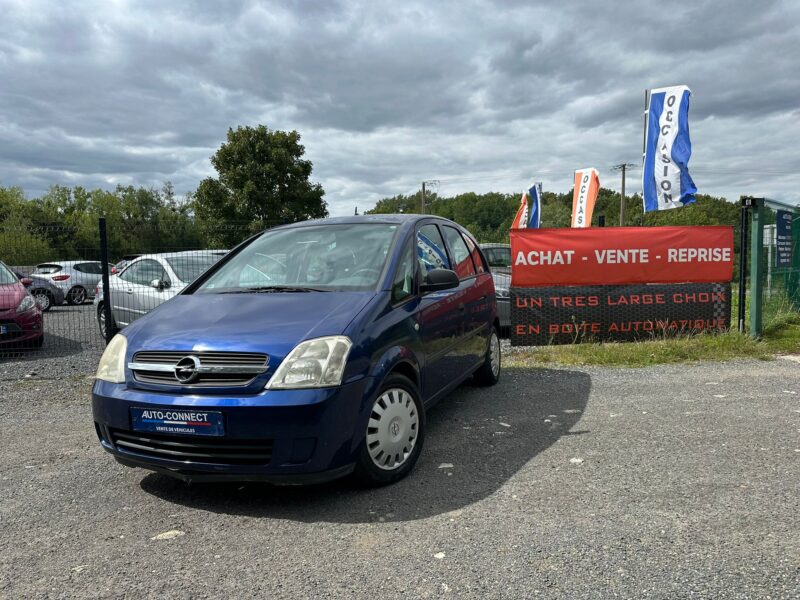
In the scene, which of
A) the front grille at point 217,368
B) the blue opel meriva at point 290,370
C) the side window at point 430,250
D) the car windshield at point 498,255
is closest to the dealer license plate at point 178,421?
the blue opel meriva at point 290,370

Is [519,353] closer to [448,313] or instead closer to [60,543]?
[448,313]

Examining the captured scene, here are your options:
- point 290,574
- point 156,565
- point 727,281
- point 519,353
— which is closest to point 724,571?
point 290,574

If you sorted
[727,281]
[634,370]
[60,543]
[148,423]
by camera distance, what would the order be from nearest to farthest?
[60,543] → [148,423] → [634,370] → [727,281]

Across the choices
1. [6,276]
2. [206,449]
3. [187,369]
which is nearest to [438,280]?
[187,369]

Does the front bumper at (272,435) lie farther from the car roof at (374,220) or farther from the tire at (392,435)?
the car roof at (374,220)

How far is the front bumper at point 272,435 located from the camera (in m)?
3.12

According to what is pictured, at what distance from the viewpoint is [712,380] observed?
21.3ft

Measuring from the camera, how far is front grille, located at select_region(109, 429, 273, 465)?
10.5 ft

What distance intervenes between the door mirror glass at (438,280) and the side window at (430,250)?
0.63 feet

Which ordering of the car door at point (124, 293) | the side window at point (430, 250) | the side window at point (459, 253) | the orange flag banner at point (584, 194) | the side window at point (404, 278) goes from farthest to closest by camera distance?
1. the orange flag banner at point (584, 194)
2. the car door at point (124, 293)
3. the side window at point (459, 253)
4. the side window at point (430, 250)
5. the side window at point (404, 278)

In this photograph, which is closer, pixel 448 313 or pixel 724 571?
pixel 724 571

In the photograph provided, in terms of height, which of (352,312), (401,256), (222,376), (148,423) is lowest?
(148,423)

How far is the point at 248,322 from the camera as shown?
355 cm

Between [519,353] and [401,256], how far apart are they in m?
4.34
